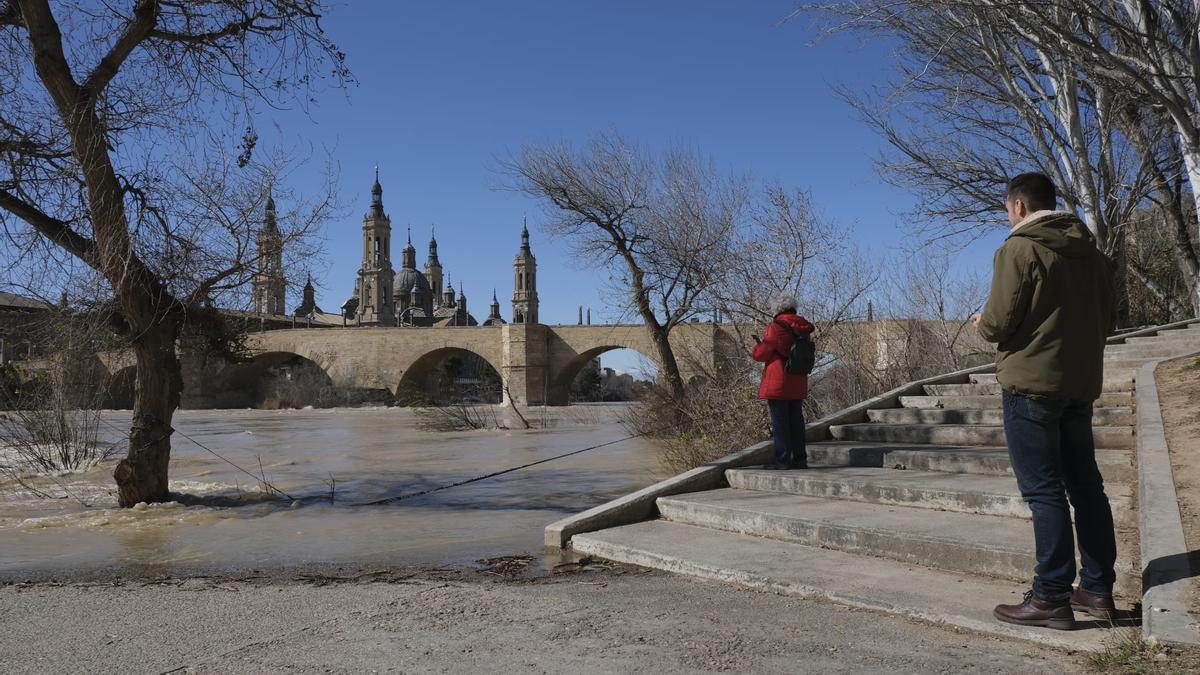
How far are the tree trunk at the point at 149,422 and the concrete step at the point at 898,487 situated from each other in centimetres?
505

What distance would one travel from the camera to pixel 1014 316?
3.13 meters

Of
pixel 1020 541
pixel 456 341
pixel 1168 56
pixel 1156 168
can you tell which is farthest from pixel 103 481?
pixel 456 341

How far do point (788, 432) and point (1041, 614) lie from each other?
3.33 m

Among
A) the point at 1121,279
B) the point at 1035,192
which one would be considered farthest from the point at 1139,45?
the point at 1121,279

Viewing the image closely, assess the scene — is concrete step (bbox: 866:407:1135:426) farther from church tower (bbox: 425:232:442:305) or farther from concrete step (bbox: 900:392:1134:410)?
church tower (bbox: 425:232:442:305)

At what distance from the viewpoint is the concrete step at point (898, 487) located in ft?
14.7

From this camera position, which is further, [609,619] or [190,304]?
[190,304]

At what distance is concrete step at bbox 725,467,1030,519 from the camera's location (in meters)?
4.49

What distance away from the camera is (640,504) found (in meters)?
5.63

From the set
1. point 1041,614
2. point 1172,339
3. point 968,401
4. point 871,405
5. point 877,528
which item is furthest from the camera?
point 1172,339

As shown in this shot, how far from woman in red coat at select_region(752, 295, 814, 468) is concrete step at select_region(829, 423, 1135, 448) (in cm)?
79

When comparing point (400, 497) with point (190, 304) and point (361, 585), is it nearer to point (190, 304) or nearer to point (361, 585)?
point (190, 304)

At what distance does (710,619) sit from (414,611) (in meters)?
1.28

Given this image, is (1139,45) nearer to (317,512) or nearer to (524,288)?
(317,512)
